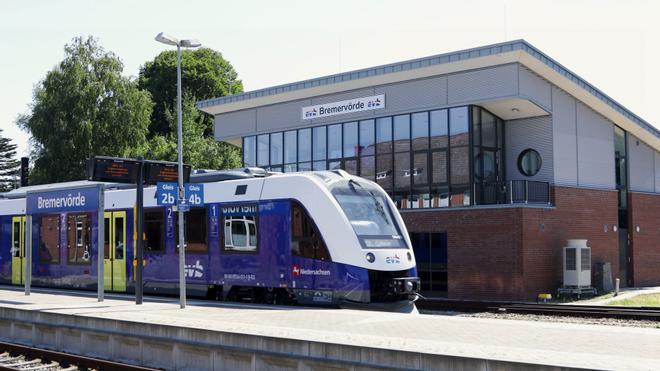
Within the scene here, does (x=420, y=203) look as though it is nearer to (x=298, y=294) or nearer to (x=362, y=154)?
(x=362, y=154)

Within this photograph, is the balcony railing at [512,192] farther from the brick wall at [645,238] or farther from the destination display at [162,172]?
the destination display at [162,172]

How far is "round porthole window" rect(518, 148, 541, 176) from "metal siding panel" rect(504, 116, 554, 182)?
0.41 ft

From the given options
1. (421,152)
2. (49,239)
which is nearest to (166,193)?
(49,239)

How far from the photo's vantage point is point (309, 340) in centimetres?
1078

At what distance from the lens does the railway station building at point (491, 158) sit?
89.2ft

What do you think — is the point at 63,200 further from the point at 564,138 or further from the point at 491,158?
the point at 564,138

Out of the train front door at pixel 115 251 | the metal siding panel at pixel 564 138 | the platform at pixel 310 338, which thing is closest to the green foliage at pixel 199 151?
the metal siding panel at pixel 564 138

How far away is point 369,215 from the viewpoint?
58.9 feet

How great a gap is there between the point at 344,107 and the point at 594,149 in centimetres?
982

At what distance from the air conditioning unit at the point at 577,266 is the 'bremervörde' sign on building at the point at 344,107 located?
347 inches

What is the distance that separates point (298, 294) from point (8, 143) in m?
80.7

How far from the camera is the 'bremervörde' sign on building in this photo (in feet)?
101

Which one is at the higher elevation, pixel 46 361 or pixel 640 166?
pixel 640 166

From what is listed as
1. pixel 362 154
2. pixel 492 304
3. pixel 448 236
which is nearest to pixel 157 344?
pixel 492 304
